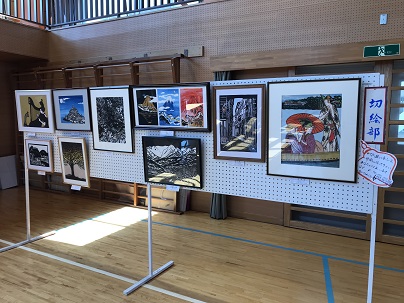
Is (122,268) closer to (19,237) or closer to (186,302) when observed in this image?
(186,302)

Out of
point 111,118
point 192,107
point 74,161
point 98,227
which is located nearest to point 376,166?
point 192,107

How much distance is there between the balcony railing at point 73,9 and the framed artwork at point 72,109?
2765 mm

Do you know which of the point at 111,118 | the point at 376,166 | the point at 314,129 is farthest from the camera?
the point at 111,118

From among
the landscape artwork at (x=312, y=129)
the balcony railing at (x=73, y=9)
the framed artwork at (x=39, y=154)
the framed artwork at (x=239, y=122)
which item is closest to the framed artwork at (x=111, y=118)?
the framed artwork at (x=39, y=154)

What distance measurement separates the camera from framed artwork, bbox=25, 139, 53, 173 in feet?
13.1

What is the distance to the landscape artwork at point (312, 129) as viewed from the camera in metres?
2.33

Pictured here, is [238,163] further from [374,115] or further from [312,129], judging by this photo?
[374,115]

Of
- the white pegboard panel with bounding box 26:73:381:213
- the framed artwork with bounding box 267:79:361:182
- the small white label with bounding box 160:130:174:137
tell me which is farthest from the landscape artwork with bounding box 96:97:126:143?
the framed artwork with bounding box 267:79:361:182

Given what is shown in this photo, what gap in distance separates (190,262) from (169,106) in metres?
1.79

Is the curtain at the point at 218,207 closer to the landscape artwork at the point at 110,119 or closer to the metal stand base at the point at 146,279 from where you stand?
the metal stand base at the point at 146,279

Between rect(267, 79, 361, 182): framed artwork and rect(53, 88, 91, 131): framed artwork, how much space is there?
6.75 ft

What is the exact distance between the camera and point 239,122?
272cm

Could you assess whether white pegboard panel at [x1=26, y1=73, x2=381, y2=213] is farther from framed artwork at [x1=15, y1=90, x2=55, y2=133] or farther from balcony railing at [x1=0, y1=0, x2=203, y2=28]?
balcony railing at [x1=0, y1=0, x2=203, y2=28]

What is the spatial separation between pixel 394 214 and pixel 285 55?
253 centimetres
